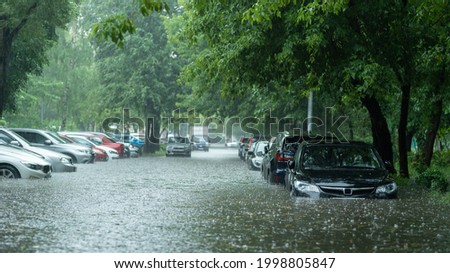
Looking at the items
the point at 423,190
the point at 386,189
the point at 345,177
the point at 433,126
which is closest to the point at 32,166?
the point at 345,177

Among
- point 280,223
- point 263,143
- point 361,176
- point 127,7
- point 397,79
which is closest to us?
point 280,223

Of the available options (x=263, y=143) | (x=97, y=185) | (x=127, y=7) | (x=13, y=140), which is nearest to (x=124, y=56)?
(x=127, y=7)

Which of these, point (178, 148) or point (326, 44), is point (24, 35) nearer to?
point (326, 44)

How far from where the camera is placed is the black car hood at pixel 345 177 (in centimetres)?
1487

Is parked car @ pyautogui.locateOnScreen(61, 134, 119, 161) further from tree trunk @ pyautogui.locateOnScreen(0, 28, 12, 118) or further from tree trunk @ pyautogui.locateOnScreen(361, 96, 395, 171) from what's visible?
tree trunk @ pyautogui.locateOnScreen(361, 96, 395, 171)

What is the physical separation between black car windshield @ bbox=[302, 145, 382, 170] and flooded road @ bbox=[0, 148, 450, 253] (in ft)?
3.23

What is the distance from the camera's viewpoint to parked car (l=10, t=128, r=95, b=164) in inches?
1166

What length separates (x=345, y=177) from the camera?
592 inches

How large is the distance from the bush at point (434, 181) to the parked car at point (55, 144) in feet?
47.8

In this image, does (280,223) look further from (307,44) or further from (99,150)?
(99,150)

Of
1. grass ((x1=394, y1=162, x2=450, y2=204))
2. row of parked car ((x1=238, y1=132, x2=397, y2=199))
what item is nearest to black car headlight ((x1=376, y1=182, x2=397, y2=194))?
row of parked car ((x1=238, y1=132, x2=397, y2=199))

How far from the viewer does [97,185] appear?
2108cm

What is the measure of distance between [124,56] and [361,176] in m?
42.4

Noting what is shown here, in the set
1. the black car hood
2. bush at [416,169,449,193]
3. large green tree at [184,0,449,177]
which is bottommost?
bush at [416,169,449,193]
